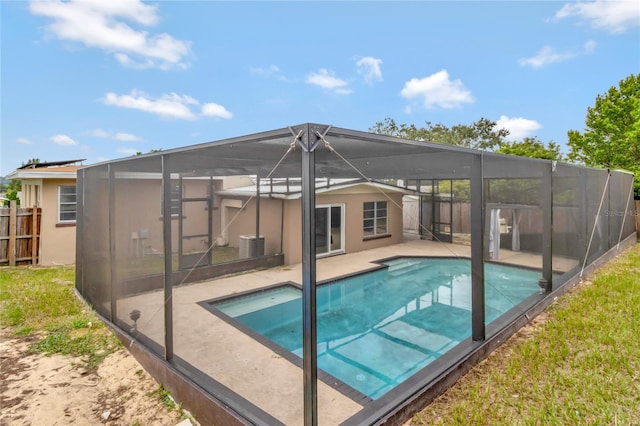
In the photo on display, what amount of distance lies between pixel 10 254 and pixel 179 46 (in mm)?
11179

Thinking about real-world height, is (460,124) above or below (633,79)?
above

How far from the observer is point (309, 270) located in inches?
90.7

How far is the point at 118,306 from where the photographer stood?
172 inches

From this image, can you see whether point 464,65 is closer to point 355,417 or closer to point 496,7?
point 496,7

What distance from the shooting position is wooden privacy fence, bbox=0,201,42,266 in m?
8.60

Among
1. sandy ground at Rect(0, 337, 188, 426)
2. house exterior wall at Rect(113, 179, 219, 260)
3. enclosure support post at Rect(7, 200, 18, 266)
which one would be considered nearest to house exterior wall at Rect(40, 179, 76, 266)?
enclosure support post at Rect(7, 200, 18, 266)

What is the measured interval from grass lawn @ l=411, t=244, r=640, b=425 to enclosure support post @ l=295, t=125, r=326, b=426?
1096 mm

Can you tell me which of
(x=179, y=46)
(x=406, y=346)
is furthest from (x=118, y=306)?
(x=179, y=46)

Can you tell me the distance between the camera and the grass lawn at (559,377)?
2.88 metres

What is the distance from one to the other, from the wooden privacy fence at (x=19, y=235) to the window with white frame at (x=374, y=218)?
9109mm

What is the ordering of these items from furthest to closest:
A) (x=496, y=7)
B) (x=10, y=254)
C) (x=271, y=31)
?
(x=271, y=31)
(x=496, y=7)
(x=10, y=254)

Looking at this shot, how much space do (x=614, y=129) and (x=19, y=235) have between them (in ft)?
68.1

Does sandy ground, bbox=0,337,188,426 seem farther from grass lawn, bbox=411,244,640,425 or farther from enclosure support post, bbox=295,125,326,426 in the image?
grass lawn, bbox=411,244,640,425

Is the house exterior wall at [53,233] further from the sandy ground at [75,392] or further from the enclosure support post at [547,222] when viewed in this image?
the enclosure support post at [547,222]
